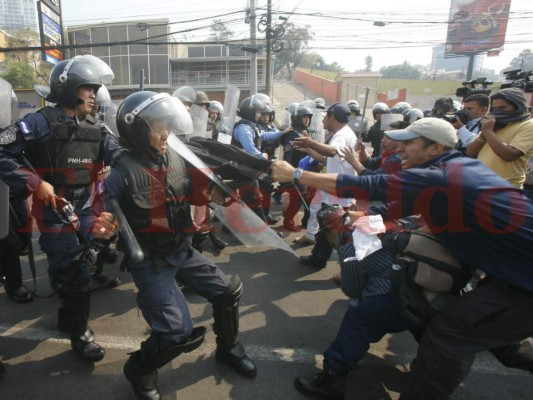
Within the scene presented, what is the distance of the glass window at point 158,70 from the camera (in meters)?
32.3

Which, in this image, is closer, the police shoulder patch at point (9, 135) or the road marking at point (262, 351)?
the police shoulder patch at point (9, 135)

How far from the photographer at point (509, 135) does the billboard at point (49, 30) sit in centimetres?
1745

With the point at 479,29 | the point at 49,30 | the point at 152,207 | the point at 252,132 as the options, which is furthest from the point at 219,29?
the point at 479,29

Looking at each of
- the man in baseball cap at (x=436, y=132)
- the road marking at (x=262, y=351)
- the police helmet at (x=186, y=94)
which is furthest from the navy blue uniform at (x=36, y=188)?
the police helmet at (x=186, y=94)

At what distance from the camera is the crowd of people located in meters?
1.86

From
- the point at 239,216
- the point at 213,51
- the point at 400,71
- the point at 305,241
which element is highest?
the point at 400,71

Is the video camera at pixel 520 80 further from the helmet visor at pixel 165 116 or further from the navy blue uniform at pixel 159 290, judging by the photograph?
the navy blue uniform at pixel 159 290

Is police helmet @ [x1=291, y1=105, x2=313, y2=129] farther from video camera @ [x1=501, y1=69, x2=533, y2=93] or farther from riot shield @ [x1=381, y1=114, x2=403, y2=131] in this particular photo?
video camera @ [x1=501, y1=69, x2=533, y2=93]

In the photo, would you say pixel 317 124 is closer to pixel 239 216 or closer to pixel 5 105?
pixel 239 216

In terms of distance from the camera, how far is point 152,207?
85.9 inches

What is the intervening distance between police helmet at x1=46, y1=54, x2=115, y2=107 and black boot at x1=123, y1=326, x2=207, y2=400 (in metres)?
1.82

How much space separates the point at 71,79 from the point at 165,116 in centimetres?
103

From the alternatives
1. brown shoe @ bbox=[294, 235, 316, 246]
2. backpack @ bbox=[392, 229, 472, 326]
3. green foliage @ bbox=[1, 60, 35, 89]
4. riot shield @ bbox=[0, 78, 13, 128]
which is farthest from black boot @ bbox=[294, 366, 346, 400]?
green foliage @ bbox=[1, 60, 35, 89]

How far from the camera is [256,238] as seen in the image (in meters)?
2.67
